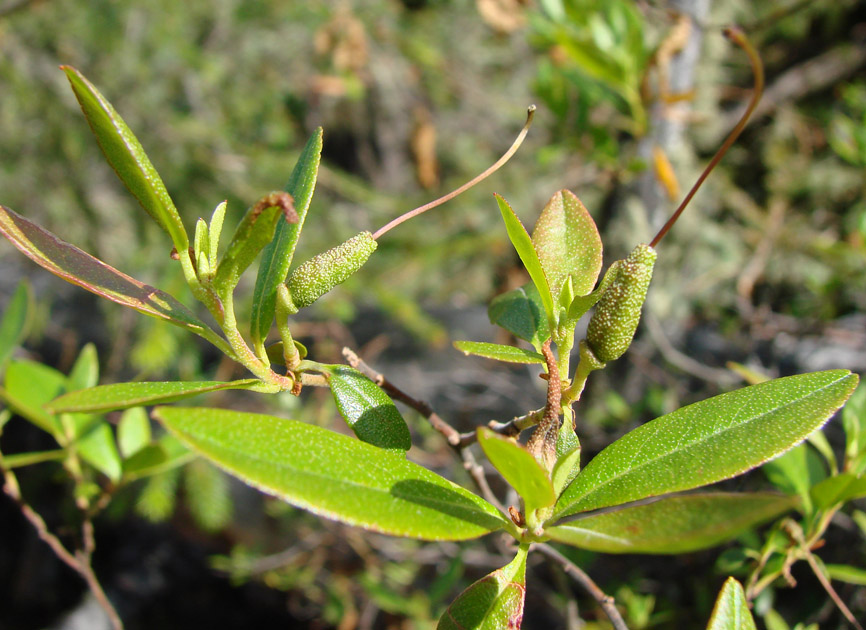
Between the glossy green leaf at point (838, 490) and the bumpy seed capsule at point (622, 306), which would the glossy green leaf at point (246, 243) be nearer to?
the bumpy seed capsule at point (622, 306)

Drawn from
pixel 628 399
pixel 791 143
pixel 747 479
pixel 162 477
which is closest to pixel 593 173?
pixel 628 399

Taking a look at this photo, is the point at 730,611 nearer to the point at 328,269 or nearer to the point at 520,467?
the point at 520,467

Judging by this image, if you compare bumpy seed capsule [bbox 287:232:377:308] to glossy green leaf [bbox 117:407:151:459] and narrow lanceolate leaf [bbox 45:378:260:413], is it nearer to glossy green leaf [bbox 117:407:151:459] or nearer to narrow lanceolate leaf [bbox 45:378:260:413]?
narrow lanceolate leaf [bbox 45:378:260:413]

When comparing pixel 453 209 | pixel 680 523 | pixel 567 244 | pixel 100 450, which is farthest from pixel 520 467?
pixel 453 209

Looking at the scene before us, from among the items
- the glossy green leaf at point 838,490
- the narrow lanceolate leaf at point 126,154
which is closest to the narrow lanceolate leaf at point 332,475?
the narrow lanceolate leaf at point 126,154

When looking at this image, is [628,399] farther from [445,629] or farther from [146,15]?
[146,15]

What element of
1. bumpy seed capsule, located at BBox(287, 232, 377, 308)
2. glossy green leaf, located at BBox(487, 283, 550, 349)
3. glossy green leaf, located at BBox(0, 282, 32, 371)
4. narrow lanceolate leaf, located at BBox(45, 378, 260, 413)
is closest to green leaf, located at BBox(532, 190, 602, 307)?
glossy green leaf, located at BBox(487, 283, 550, 349)
